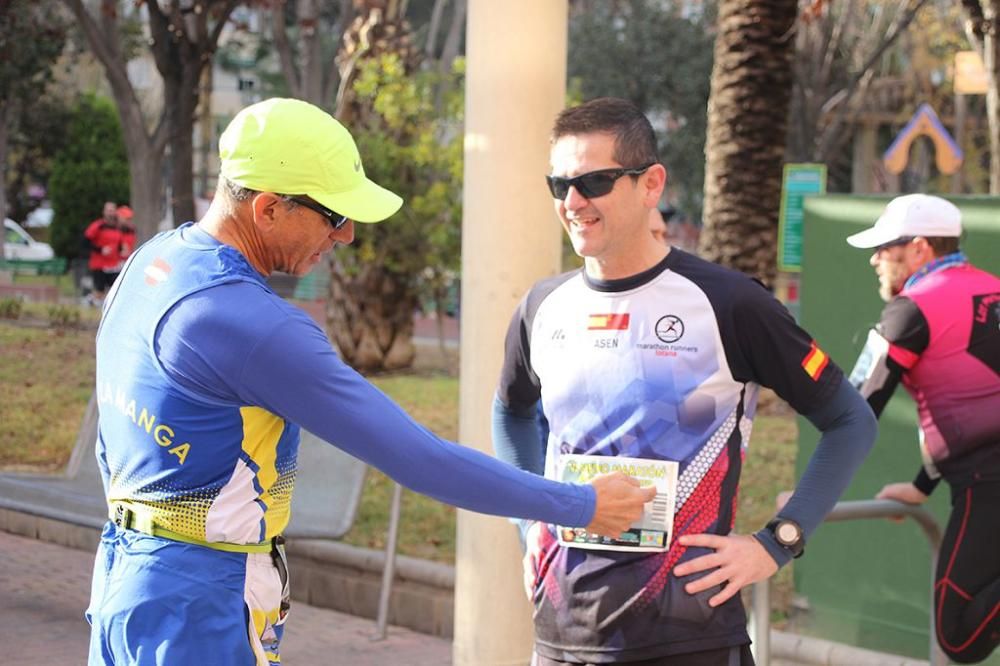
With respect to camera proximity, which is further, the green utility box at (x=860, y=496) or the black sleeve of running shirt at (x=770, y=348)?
the green utility box at (x=860, y=496)

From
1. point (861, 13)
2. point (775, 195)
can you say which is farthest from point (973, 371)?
point (861, 13)

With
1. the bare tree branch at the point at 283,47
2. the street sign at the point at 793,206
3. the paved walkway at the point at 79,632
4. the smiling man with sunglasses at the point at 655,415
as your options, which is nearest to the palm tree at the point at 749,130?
the street sign at the point at 793,206

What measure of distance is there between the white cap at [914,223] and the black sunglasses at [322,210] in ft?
9.76

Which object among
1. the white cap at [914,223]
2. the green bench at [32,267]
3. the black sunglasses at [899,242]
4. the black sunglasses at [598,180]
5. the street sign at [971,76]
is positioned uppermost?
the street sign at [971,76]

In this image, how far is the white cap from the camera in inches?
223

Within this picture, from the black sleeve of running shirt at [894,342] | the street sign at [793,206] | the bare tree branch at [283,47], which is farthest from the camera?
the bare tree branch at [283,47]

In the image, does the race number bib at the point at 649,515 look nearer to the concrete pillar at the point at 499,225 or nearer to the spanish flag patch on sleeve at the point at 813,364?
the spanish flag patch on sleeve at the point at 813,364

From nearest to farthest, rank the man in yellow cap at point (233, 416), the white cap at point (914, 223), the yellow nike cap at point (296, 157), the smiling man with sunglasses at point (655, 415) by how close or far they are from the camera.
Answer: the man in yellow cap at point (233, 416), the yellow nike cap at point (296, 157), the smiling man with sunglasses at point (655, 415), the white cap at point (914, 223)

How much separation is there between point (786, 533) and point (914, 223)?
248 centimetres

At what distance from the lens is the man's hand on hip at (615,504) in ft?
10.7

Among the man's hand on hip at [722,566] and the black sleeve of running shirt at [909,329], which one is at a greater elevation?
the black sleeve of running shirt at [909,329]

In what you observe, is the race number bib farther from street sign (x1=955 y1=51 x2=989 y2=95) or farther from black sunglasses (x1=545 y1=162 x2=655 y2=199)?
street sign (x1=955 y1=51 x2=989 y2=95)

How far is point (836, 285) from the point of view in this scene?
7.52 metres

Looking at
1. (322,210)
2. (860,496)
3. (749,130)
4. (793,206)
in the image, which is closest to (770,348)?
(322,210)
